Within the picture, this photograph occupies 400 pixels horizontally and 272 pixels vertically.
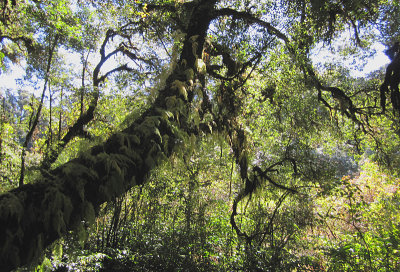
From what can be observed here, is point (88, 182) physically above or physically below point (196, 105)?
below

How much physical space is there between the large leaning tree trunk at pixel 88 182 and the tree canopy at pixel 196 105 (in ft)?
0.04

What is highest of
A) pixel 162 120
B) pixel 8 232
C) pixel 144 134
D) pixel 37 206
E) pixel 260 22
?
pixel 260 22

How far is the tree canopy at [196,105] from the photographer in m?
2.20

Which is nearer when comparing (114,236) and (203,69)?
(203,69)

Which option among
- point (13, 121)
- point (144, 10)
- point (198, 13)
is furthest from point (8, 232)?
point (13, 121)

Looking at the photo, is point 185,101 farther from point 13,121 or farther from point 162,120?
point 13,121

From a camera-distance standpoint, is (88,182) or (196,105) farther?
(196,105)

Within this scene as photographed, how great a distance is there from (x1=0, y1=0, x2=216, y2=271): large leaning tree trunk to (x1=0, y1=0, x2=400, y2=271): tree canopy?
0.01 meters

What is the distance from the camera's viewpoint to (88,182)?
2.24 m

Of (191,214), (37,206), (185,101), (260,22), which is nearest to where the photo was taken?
(37,206)

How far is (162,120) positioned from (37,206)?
1.60 metres

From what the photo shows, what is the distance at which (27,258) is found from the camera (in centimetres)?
170

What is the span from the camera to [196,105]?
3807mm

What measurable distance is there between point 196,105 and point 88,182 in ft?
6.82
